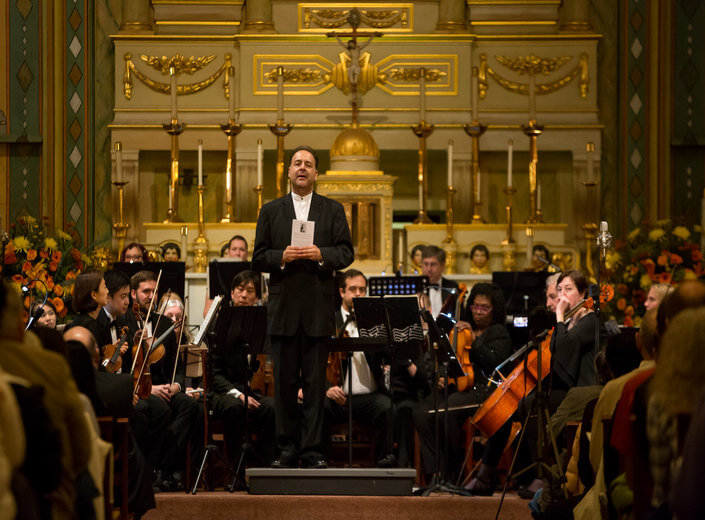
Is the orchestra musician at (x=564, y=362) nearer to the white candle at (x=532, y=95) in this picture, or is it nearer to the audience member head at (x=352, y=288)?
the audience member head at (x=352, y=288)

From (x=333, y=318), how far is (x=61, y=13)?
23.7 ft

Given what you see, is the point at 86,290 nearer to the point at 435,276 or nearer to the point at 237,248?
the point at 435,276

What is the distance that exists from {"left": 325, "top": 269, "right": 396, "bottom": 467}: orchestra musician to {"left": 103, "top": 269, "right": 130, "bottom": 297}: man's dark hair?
4.69ft

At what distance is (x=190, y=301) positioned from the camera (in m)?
9.62

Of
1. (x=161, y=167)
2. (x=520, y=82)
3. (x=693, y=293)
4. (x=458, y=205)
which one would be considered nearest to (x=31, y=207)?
(x=161, y=167)

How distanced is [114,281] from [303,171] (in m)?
1.34

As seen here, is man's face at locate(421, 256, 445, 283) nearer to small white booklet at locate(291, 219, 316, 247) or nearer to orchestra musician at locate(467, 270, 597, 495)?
orchestra musician at locate(467, 270, 597, 495)

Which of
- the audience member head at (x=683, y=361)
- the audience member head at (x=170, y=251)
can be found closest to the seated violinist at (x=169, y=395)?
the audience member head at (x=170, y=251)

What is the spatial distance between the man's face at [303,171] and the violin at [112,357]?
120 cm

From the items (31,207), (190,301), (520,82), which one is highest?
(520,82)

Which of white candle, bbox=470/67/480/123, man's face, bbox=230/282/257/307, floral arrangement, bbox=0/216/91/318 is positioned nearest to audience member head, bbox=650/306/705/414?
man's face, bbox=230/282/257/307

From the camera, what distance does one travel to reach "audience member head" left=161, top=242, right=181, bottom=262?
32.8 ft

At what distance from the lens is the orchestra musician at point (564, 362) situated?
676 cm

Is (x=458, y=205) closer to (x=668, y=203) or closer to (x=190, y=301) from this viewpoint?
(x=668, y=203)
